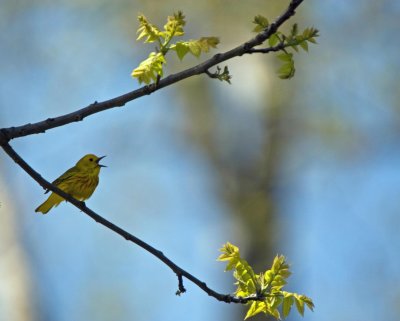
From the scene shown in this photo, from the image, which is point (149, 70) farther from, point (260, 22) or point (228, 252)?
point (228, 252)

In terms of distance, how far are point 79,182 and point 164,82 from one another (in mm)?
2885

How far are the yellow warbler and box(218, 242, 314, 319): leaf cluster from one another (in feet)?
7.24

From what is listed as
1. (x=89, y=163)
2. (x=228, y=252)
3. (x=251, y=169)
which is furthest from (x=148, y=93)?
(x=251, y=169)

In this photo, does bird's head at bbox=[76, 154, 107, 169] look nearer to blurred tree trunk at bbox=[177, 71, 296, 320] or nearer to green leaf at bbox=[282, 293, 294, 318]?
green leaf at bbox=[282, 293, 294, 318]

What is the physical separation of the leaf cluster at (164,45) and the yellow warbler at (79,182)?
2550 millimetres

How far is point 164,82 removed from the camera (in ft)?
7.89

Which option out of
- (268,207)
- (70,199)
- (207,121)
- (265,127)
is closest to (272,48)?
(70,199)

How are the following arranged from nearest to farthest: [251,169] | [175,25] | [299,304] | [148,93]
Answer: [148,93], [175,25], [299,304], [251,169]

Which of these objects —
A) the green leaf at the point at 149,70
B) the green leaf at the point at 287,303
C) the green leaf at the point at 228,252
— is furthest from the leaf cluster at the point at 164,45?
the green leaf at the point at 287,303

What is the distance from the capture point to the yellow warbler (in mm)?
5141

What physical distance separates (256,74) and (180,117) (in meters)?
1.56

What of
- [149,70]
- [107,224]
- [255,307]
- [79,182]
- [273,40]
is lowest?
[107,224]

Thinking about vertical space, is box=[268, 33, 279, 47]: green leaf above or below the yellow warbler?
below

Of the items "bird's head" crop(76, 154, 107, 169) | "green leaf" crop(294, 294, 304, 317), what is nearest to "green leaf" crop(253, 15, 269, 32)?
"green leaf" crop(294, 294, 304, 317)
